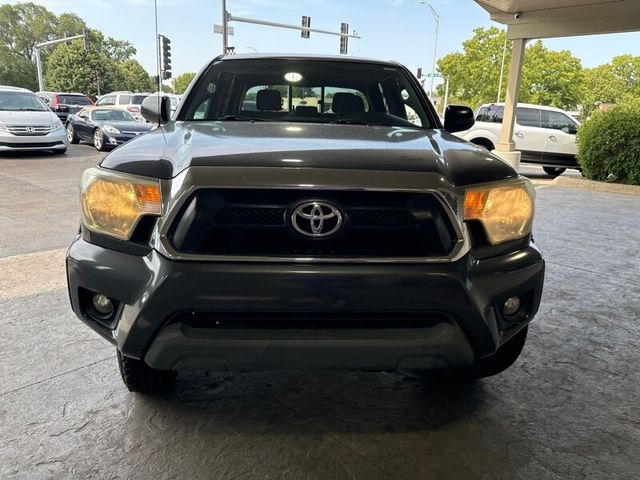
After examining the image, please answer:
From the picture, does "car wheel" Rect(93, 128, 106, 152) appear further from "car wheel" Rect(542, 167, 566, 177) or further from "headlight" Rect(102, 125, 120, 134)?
"car wheel" Rect(542, 167, 566, 177)

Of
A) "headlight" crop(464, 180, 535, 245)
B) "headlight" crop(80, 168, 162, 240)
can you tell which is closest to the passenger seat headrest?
"headlight" crop(80, 168, 162, 240)

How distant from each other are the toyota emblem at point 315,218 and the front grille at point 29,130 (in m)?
11.5

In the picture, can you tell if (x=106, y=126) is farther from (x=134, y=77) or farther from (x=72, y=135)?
(x=134, y=77)

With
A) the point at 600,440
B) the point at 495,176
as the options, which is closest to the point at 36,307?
the point at 495,176

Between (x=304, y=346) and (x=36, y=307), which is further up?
(x=304, y=346)

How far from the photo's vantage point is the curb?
9.58 m

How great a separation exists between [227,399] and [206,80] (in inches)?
75.2

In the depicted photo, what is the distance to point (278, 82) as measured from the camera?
3.23m

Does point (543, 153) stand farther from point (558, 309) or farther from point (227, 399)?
point (227, 399)

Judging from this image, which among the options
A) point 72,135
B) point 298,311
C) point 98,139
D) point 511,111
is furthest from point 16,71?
point 298,311

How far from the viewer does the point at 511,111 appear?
1216 centimetres

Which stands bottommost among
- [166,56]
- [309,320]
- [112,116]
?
[309,320]

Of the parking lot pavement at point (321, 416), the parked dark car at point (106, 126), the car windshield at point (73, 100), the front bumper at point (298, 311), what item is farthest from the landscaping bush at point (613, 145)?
the car windshield at point (73, 100)

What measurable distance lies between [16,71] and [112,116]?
57422 millimetres
